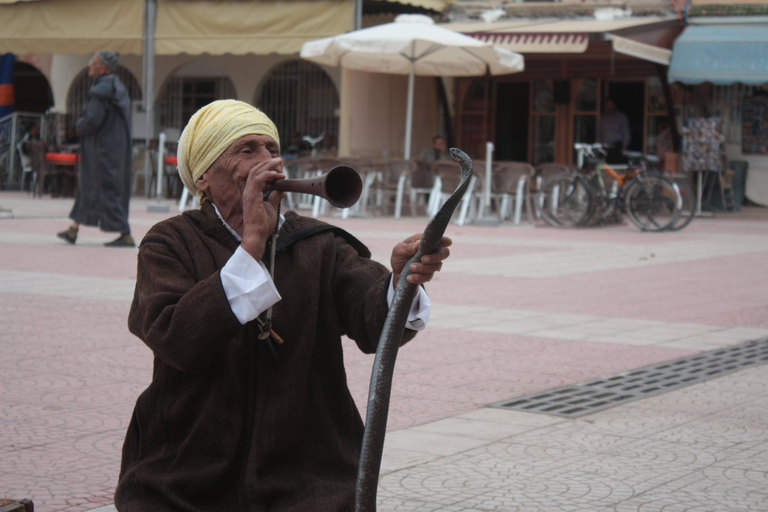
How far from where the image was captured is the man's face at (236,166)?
242cm

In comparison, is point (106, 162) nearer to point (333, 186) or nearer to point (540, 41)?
point (333, 186)

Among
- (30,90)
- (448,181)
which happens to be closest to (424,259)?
(448,181)

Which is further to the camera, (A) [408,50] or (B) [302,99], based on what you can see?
(B) [302,99]

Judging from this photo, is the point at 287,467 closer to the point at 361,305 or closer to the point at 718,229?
the point at 361,305

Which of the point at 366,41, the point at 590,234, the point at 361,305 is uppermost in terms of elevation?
the point at 366,41

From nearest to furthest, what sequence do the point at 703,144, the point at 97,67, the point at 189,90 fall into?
the point at 97,67, the point at 703,144, the point at 189,90

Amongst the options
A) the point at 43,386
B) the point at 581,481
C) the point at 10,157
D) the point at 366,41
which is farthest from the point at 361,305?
the point at 10,157

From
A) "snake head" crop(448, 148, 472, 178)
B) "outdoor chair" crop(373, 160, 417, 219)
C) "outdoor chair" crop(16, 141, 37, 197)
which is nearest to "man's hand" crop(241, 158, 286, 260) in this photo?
"snake head" crop(448, 148, 472, 178)

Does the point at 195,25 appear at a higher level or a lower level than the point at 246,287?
higher

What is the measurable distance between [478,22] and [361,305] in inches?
744

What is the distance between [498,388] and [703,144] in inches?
558

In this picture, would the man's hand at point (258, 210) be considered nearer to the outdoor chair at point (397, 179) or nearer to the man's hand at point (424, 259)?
the man's hand at point (424, 259)

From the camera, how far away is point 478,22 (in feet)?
68.0

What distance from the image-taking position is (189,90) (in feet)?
78.4
